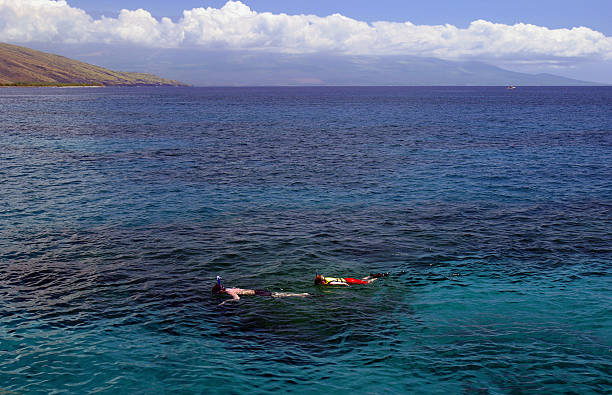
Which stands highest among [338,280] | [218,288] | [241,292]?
[338,280]

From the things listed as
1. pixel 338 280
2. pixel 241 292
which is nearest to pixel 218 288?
pixel 241 292

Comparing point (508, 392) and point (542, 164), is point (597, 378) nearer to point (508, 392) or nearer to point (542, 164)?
point (508, 392)

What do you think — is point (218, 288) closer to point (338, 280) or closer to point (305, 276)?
point (305, 276)

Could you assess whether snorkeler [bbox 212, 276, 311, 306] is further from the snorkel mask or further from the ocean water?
the ocean water

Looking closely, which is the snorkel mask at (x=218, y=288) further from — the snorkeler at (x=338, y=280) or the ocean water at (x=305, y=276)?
the snorkeler at (x=338, y=280)

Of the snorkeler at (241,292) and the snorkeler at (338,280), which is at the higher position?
the snorkeler at (338,280)

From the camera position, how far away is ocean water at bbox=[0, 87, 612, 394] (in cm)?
2272

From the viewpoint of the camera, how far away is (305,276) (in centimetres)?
3378

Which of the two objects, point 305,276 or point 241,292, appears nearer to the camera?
point 241,292

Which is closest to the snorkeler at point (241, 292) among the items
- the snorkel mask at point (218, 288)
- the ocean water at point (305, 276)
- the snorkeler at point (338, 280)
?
the snorkel mask at point (218, 288)

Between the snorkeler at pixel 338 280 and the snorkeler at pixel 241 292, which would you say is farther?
the snorkeler at pixel 338 280

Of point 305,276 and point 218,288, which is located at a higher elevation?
point 218,288

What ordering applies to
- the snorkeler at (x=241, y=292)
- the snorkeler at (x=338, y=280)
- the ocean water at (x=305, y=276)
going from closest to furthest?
the ocean water at (x=305, y=276) < the snorkeler at (x=241, y=292) < the snorkeler at (x=338, y=280)

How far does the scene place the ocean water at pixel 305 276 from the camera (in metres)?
22.7
